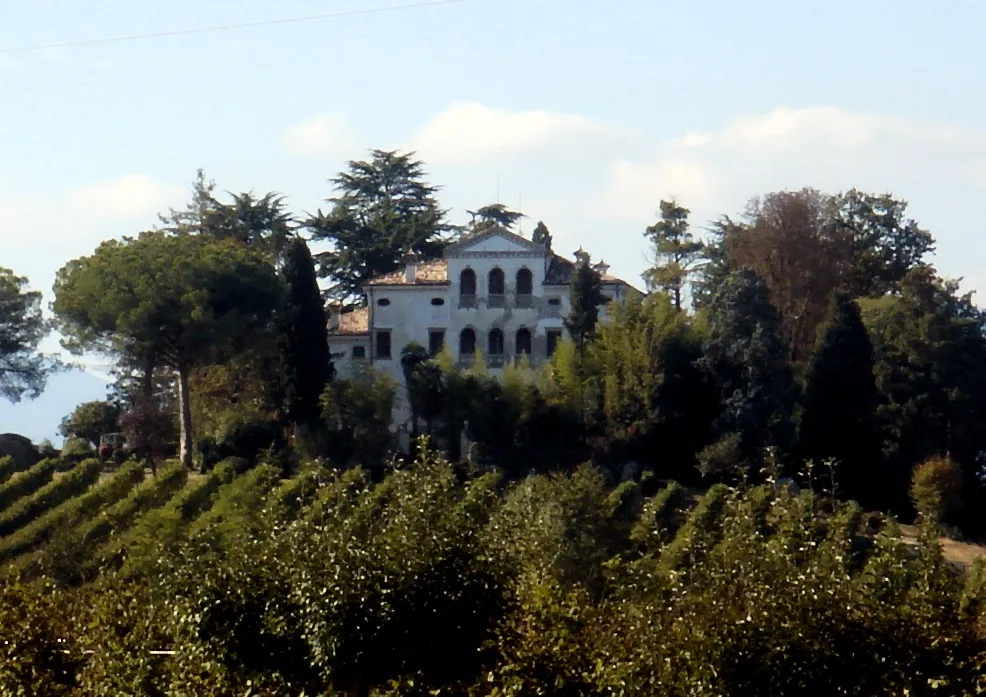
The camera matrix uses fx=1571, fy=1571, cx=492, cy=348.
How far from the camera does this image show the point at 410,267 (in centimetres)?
5312

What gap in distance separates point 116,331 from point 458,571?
110ft

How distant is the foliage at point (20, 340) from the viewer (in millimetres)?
49469

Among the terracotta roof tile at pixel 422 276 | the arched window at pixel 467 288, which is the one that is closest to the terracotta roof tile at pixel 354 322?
the terracotta roof tile at pixel 422 276

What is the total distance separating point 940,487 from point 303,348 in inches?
715

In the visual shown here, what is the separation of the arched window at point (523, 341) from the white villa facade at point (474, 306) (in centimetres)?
10

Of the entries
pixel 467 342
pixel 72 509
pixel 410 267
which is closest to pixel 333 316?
pixel 410 267

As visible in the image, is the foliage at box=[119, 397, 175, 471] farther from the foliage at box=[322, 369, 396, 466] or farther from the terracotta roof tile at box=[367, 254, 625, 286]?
the terracotta roof tile at box=[367, 254, 625, 286]

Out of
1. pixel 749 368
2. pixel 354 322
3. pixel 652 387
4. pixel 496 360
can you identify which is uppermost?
pixel 354 322

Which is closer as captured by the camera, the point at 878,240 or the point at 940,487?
the point at 940,487

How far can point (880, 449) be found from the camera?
43.7m

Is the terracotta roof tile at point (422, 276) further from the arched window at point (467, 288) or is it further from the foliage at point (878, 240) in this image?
the foliage at point (878, 240)

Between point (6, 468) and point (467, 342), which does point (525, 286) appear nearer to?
point (467, 342)

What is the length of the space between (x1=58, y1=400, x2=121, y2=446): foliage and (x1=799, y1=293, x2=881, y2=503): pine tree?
21.4 meters

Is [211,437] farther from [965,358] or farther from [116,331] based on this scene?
[965,358]
